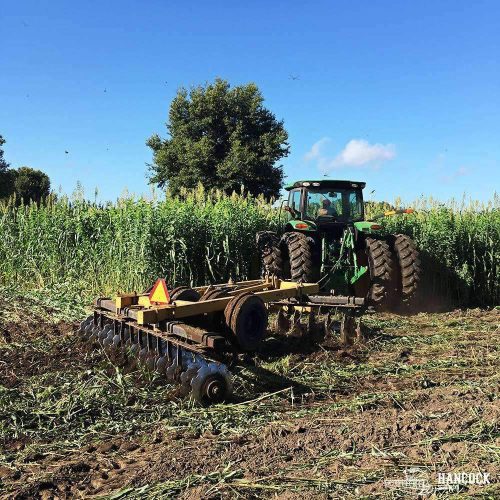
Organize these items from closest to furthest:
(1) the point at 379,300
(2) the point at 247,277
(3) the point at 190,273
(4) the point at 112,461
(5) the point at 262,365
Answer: (4) the point at 112,461 → (5) the point at 262,365 → (1) the point at 379,300 → (3) the point at 190,273 → (2) the point at 247,277

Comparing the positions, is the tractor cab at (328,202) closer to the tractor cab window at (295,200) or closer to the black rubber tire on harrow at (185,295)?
the tractor cab window at (295,200)

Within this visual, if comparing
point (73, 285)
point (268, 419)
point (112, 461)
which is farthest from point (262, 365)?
point (73, 285)

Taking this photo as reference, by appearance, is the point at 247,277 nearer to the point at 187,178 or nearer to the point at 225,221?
the point at 225,221

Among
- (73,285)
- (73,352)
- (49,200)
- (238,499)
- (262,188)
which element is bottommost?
(238,499)

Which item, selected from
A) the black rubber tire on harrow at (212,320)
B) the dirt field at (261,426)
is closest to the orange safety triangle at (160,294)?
the black rubber tire on harrow at (212,320)

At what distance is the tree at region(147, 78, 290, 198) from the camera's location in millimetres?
27266

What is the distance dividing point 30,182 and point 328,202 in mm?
39307

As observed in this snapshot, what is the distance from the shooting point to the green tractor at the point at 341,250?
26.6 ft

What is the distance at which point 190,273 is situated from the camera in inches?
364

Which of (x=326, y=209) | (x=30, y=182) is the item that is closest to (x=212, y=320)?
(x=326, y=209)

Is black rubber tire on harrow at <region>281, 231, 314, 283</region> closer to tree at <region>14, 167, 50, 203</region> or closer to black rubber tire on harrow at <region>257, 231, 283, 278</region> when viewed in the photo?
black rubber tire on harrow at <region>257, 231, 283, 278</region>

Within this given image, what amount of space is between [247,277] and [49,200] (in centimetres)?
533

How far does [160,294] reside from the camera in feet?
16.3

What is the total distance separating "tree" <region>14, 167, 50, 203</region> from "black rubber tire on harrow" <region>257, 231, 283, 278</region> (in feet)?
117
